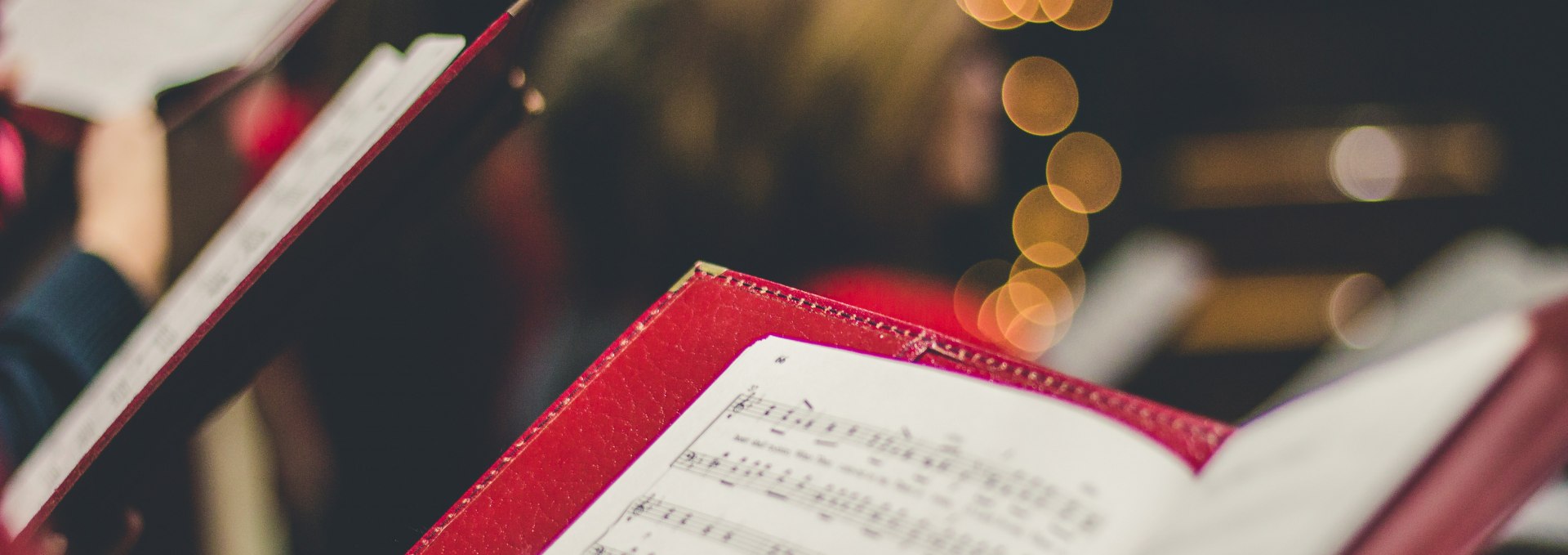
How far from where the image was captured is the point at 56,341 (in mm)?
895

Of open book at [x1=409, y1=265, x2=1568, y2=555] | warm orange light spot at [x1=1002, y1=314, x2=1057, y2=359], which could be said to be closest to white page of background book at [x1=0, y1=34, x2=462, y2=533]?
open book at [x1=409, y1=265, x2=1568, y2=555]

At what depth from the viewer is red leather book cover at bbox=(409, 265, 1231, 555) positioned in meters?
0.52

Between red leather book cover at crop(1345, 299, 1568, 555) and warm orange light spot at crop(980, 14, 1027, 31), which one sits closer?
red leather book cover at crop(1345, 299, 1568, 555)

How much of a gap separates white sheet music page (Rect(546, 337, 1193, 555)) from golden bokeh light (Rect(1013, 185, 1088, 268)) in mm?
2178

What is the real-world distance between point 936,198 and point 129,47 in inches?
51.7

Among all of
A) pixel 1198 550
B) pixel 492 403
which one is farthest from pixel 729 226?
pixel 1198 550

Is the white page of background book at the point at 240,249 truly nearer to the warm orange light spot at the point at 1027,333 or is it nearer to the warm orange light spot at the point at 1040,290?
the warm orange light spot at the point at 1027,333

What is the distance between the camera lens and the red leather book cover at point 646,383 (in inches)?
20.6

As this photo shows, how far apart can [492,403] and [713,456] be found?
2.99 ft

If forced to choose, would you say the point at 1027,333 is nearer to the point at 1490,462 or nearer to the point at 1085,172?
the point at 1085,172

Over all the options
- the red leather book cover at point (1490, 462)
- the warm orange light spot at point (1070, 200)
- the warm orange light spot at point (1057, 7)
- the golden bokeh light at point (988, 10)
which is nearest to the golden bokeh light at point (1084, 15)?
the warm orange light spot at point (1057, 7)

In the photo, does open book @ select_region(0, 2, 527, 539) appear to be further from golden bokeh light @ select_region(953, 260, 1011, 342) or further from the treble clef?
golden bokeh light @ select_region(953, 260, 1011, 342)

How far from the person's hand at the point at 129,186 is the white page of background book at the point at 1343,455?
129 centimetres

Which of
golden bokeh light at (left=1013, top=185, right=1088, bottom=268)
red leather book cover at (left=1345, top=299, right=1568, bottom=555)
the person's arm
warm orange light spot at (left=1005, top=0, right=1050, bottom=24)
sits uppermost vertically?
warm orange light spot at (left=1005, top=0, right=1050, bottom=24)
